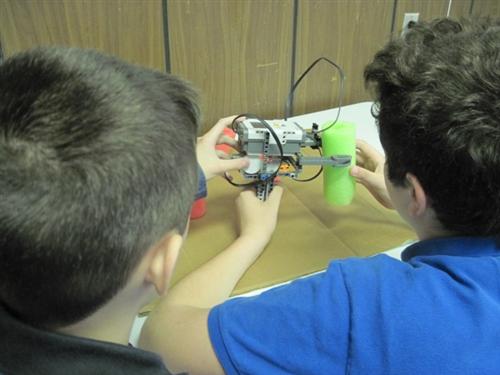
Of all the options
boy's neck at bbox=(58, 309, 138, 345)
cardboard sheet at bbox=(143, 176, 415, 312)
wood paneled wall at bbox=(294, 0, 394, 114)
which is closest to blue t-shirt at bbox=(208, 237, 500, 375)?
boy's neck at bbox=(58, 309, 138, 345)

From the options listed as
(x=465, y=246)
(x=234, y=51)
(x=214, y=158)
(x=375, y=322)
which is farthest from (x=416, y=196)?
→ (x=234, y=51)

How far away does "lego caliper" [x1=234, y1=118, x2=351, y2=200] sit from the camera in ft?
3.11

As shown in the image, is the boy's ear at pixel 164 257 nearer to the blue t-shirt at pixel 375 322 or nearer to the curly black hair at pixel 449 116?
the blue t-shirt at pixel 375 322

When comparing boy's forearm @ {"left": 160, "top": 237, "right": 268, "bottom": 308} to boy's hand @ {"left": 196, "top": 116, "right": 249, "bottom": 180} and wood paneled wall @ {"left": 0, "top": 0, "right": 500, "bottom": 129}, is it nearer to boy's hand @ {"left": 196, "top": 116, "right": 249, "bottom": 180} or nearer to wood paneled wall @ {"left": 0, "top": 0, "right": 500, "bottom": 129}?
boy's hand @ {"left": 196, "top": 116, "right": 249, "bottom": 180}

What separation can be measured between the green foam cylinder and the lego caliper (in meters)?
0.02

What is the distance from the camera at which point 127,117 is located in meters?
0.44

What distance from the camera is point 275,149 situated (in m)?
0.96

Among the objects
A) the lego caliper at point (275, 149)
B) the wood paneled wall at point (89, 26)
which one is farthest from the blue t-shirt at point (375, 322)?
the wood paneled wall at point (89, 26)

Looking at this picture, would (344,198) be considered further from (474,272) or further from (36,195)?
(36,195)

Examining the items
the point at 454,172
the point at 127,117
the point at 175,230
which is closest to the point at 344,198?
the point at 454,172

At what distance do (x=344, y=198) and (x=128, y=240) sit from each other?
69cm

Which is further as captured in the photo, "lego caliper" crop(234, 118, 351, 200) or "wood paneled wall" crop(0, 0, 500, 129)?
"wood paneled wall" crop(0, 0, 500, 129)

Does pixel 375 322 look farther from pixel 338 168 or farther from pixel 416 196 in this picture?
pixel 338 168

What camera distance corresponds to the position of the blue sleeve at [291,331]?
1.92 ft
